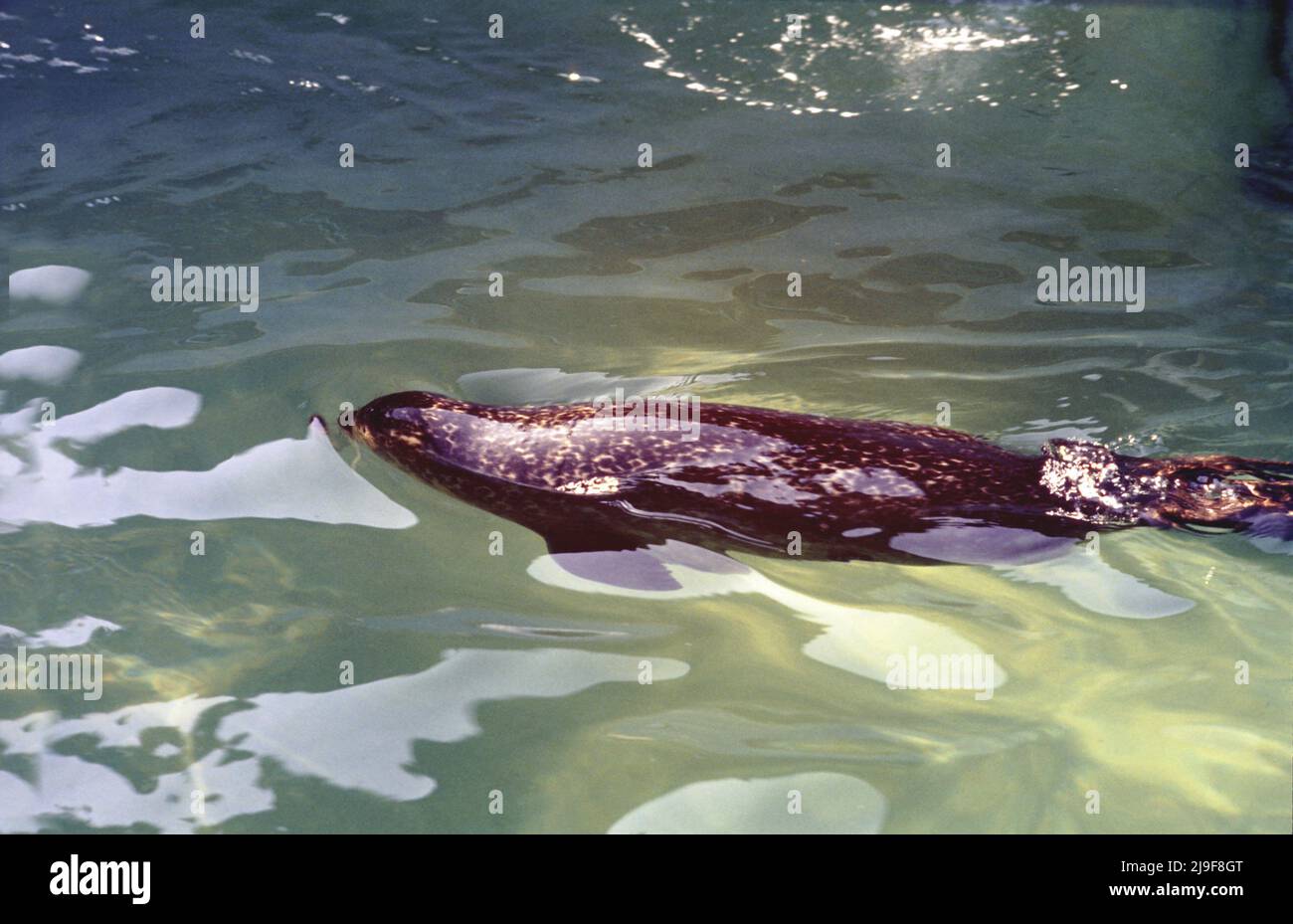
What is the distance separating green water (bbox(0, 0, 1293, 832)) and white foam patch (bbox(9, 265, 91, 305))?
0.41ft

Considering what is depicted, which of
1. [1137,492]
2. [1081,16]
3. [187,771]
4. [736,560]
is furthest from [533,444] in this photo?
[1081,16]

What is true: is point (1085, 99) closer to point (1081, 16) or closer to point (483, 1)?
point (1081, 16)

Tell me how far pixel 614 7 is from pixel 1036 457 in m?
6.88

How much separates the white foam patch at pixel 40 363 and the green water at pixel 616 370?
12 centimetres

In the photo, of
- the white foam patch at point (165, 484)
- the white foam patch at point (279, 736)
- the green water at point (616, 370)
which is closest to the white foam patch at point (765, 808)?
the green water at point (616, 370)

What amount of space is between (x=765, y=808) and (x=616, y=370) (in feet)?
11.0

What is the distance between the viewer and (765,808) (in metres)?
4.08

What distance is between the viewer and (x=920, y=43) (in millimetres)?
10273

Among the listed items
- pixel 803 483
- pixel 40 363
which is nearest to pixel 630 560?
pixel 803 483

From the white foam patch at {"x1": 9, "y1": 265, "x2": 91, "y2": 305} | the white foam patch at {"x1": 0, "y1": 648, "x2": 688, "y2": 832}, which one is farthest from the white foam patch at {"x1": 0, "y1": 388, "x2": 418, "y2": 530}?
the white foam patch at {"x1": 9, "y1": 265, "x2": 91, "y2": 305}

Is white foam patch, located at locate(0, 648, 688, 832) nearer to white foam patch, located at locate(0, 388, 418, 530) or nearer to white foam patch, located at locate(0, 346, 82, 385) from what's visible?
white foam patch, located at locate(0, 388, 418, 530)

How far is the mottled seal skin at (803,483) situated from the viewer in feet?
17.8

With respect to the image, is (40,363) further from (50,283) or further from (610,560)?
(610,560)

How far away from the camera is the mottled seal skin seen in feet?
17.8
